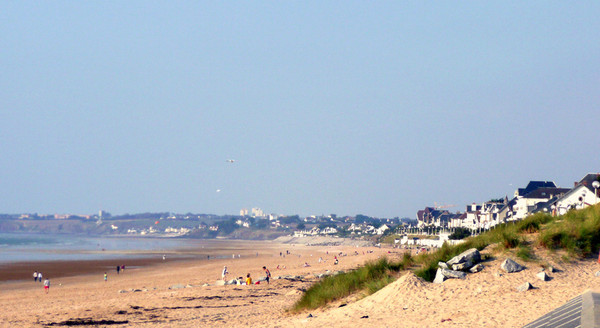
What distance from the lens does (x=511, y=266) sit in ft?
50.9

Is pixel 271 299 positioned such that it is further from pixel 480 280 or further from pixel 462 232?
pixel 462 232

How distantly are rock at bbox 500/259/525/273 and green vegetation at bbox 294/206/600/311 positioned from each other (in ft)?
2.25

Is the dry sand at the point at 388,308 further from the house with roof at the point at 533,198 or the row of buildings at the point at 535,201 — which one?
the house with roof at the point at 533,198

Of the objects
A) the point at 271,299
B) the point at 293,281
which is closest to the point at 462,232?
the point at 293,281

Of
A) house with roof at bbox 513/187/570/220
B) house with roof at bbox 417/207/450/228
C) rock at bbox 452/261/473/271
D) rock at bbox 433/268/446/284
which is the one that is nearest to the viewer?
rock at bbox 433/268/446/284

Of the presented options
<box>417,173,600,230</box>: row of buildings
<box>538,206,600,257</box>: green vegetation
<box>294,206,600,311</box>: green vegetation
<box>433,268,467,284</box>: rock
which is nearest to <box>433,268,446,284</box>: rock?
<box>433,268,467,284</box>: rock

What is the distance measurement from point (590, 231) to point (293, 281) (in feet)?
66.0

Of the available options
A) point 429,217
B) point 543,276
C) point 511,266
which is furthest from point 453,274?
point 429,217

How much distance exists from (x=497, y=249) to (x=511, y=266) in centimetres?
162

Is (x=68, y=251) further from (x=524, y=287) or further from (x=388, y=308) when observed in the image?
(x=524, y=287)

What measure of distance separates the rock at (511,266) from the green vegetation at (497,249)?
69 cm

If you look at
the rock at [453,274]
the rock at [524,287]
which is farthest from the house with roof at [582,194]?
the rock at [524,287]

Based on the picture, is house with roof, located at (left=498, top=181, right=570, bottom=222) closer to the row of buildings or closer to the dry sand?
the row of buildings

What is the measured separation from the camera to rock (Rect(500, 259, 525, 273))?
1548cm
